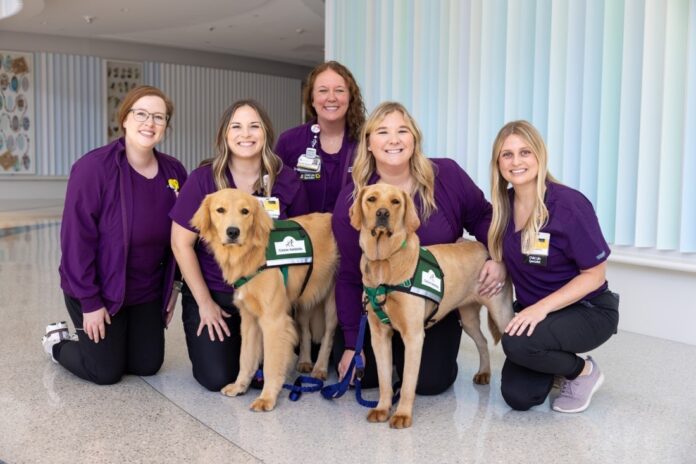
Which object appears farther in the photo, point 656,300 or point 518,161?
point 656,300

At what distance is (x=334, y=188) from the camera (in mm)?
3717

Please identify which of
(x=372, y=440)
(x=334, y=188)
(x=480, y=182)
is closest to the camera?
(x=372, y=440)

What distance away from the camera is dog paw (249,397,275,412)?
2.79m

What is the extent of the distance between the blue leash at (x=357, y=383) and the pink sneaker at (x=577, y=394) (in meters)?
0.69

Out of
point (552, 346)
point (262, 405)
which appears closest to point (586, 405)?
point (552, 346)

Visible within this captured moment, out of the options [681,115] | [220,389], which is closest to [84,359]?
[220,389]

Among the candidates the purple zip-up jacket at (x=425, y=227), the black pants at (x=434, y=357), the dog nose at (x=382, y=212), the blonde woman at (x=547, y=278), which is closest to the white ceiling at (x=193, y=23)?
the purple zip-up jacket at (x=425, y=227)

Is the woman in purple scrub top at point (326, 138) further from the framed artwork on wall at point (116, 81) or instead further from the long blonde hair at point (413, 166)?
the framed artwork on wall at point (116, 81)

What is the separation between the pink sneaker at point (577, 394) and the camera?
284 cm

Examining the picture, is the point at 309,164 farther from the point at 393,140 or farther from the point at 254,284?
the point at 254,284

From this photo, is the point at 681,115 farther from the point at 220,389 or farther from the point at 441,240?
the point at 220,389

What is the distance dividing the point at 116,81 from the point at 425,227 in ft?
49.6

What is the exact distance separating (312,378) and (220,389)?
0.42 metres

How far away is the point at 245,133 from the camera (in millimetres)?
3043
